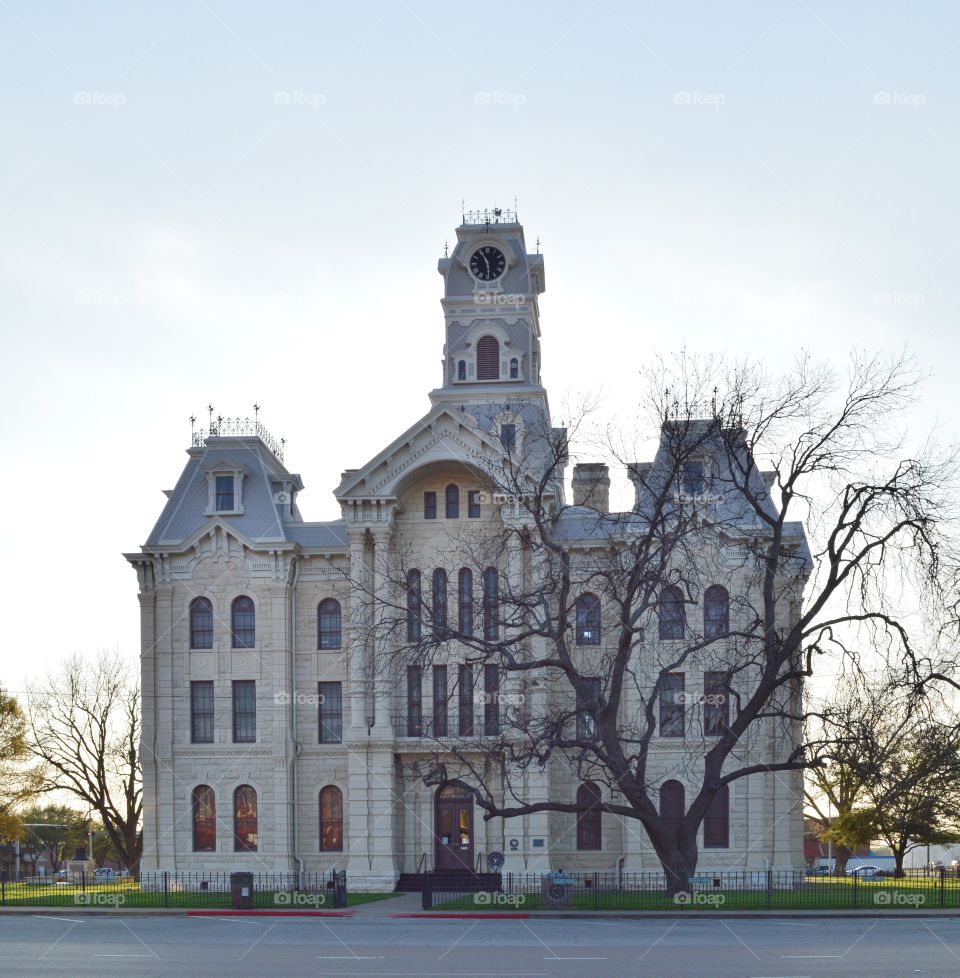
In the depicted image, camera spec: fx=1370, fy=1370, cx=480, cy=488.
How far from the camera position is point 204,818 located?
4775cm

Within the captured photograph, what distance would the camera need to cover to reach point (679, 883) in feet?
109

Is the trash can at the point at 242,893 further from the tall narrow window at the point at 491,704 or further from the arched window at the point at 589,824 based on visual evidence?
the arched window at the point at 589,824

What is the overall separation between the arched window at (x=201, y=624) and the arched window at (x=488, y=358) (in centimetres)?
1348

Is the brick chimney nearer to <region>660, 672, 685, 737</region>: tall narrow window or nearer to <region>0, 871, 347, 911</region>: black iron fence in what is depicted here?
<region>660, 672, 685, 737</region>: tall narrow window

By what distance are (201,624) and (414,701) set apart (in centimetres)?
808

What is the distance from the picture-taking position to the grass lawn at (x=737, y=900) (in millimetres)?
33906

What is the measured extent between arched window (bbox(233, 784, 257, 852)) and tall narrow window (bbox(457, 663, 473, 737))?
7.78 m

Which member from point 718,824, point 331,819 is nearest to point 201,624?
point 331,819

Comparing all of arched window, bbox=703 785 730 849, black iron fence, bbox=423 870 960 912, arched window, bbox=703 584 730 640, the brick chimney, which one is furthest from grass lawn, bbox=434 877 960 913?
the brick chimney

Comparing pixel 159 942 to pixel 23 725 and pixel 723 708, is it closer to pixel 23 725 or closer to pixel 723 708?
pixel 723 708

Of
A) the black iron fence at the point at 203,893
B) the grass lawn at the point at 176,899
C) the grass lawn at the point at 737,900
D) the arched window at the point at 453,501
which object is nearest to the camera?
the grass lawn at the point at 737,900

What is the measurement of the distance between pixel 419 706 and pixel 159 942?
2147 cm

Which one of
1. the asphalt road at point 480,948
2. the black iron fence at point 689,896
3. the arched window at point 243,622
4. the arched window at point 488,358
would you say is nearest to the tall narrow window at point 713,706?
the black iron fence at point 689,896

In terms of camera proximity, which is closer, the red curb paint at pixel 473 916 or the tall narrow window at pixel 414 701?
the red curb paint at pixel 473 916
